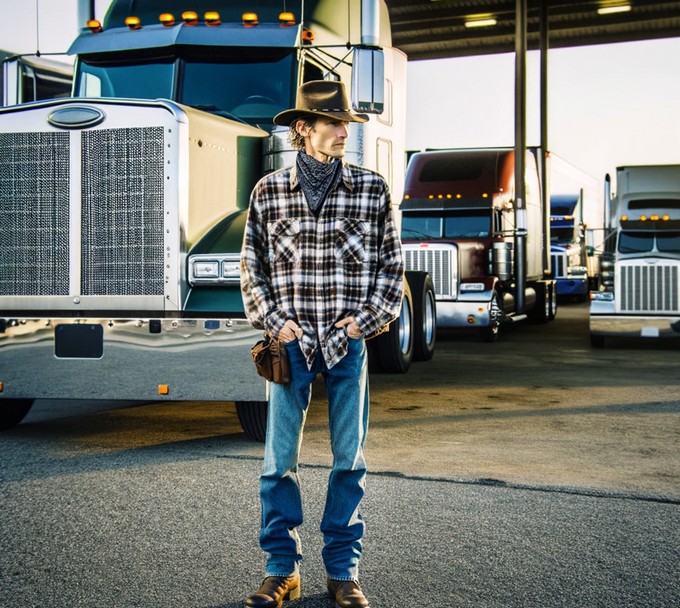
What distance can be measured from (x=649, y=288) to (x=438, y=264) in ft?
11.4

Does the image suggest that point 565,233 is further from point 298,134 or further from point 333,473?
point 333,473

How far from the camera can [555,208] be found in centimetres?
3300

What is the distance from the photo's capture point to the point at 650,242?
664 inches

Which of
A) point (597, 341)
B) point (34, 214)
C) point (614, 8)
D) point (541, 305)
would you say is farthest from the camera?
point (614, 8)

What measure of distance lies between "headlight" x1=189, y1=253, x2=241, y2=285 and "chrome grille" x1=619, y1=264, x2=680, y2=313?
409 inches

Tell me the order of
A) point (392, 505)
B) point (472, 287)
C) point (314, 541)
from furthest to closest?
point (472, 287) → point (392, 505) → point (314, 541)

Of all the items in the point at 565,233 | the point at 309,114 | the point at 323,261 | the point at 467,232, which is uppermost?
the point at 565,233

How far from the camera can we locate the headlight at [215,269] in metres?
7.14

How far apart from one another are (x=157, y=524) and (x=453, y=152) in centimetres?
1486

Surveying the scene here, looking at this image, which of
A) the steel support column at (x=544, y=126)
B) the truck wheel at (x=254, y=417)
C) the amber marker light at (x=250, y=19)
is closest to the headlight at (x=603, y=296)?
the steel support column at (x=544, y=126)

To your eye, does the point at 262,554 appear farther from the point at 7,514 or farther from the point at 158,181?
the point at 158,181

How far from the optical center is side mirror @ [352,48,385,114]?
24.9ft

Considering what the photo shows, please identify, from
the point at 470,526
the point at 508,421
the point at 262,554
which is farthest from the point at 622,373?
the point at 262,554

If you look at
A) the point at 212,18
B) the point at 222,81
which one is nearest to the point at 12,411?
the point at 222,81
